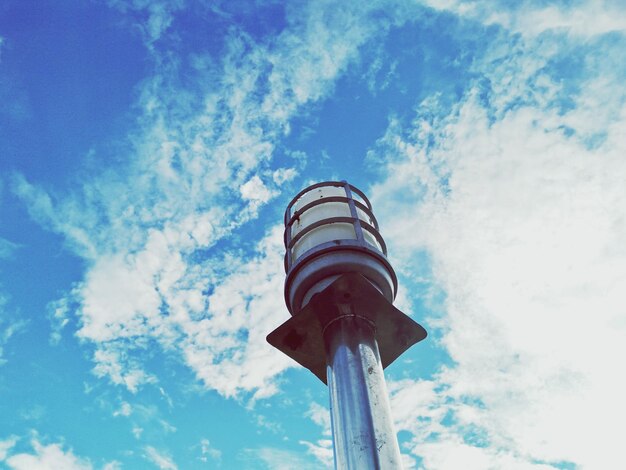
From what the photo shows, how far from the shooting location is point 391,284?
14.2 feet

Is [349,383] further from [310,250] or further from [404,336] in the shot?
[310,250]

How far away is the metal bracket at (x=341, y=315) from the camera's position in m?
3.89

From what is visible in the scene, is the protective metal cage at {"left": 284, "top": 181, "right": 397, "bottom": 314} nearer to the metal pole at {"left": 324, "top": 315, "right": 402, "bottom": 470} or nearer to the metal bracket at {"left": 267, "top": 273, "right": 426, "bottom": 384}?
the metal bracket at {"left": 267, "top": 273, "right": 426, "bottom": 384}

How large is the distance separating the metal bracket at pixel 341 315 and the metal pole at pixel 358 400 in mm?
111

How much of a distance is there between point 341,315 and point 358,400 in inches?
33.7

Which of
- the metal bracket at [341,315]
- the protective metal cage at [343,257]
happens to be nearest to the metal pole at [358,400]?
the metal bracket at [341,315]

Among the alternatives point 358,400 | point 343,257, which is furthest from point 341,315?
point 358,400

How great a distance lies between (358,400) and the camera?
317 cm

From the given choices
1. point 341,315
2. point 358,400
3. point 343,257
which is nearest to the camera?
point 358,400

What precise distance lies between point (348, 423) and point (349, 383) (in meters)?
0.30

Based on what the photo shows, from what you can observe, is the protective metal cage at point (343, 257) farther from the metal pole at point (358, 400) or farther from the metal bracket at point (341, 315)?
the metal pole at point (358, 400)

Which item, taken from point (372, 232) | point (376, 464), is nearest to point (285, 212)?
point (372, 232)

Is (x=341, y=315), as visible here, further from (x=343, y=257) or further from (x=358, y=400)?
(x=358, y=400)

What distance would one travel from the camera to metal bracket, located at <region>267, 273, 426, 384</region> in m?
3.89
